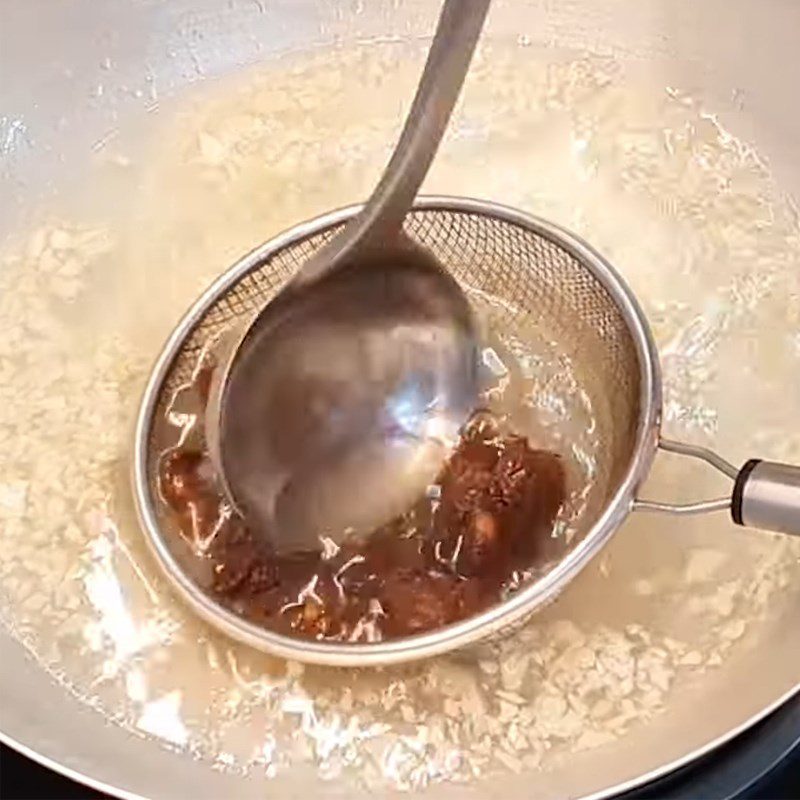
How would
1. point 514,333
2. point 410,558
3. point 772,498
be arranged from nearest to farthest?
point 772,498, point 410,558, point 514,333

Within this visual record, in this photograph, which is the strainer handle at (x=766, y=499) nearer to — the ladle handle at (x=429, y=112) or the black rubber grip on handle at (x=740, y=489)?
the black rubber grip on handle at (x=740, y=489)

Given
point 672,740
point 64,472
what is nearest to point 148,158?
point 64,472

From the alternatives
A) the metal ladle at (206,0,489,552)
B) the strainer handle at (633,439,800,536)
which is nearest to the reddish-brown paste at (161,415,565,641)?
the metal ladle at (206,0,489,552)

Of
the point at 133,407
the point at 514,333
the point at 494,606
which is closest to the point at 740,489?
the point at 494,606

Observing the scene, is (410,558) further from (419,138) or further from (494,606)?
(419,138)

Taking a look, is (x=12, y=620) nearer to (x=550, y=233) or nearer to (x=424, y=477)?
(x=424, y=477)

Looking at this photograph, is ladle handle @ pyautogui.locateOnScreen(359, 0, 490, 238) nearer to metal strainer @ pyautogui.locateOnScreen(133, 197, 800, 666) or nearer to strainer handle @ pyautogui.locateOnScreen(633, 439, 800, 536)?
metal strainer @ pyautogui.locateOnScreen(133, 197, 800, 666)

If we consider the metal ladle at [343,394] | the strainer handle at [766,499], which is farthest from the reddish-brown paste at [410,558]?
the strainer handle at [766,499]

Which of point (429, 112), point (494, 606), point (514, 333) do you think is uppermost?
point (429, 112)

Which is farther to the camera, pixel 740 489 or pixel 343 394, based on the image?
pixel 343 394
